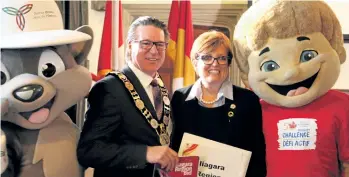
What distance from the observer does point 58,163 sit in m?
1.36

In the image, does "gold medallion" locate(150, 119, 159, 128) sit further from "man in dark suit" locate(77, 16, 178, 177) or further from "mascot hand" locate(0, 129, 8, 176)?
"mascot hand" locate(0, 129, 8, 176)

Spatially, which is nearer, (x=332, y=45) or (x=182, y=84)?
(x=332, y=45)

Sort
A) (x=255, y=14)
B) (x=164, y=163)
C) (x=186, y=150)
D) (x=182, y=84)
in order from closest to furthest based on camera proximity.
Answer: (x=164, y=163) → (x=186, y=150) → (x=255, y=14) → (x=182, y=84)

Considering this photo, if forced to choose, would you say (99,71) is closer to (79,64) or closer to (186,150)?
(79,64)

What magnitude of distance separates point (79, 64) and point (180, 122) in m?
0.41

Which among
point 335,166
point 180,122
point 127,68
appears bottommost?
point 335,166

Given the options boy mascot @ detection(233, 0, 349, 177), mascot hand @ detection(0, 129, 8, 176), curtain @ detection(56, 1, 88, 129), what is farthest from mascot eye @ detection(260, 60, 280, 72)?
curtain @ detection(56, 1, 88, 129)

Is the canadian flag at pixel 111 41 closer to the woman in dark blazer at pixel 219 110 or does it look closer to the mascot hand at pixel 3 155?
the woman in dark blazer at pixel 219 110

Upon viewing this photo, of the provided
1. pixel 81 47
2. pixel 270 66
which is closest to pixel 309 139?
pixel 270 66

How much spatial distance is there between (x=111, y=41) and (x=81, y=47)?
73 centimetres

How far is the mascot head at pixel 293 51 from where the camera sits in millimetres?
1450

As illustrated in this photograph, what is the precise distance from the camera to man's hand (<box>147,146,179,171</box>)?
4.30 feet

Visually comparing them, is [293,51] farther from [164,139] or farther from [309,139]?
[164,139]

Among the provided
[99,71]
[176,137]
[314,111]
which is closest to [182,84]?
[99,71]
